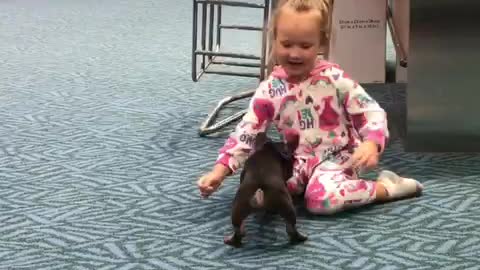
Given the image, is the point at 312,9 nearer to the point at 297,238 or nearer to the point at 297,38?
the point at 297,38

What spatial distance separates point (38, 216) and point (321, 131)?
1.96 ft

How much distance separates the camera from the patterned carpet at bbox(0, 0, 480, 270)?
4.40 feet

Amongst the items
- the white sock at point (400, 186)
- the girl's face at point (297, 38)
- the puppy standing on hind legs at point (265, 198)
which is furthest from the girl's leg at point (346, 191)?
the girl's face at point (297, 38)

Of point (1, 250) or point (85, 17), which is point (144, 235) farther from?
point (85, 17)

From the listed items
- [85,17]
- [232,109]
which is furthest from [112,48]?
[232,109]

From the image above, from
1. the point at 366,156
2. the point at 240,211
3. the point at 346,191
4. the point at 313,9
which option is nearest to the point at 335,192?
the point at 346,191

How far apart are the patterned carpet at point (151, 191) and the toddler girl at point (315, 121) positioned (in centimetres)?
5

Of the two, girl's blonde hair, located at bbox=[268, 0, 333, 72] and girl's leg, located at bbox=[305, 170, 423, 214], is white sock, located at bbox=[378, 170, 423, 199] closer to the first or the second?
girl's leg, located at bbox=[305, 170, 423, 214]

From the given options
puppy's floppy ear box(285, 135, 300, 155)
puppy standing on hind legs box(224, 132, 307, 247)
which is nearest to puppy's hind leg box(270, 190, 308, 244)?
puppy standing on hind legs box(224, 132, 307, 247)

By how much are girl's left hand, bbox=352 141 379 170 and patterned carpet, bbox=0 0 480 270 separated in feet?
0.40

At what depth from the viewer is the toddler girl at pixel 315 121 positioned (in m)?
1.49

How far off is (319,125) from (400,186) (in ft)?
0.69

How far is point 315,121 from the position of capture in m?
1.59

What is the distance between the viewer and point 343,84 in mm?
1563
